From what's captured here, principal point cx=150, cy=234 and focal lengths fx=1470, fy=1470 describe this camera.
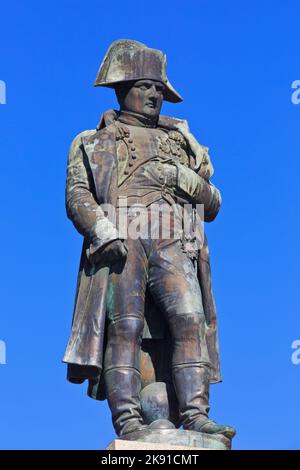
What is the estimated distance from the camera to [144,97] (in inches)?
635

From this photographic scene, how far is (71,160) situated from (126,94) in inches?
38.7

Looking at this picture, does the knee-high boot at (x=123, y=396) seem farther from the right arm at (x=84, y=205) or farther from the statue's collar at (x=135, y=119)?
the statue's collar at (x=135, y=119)

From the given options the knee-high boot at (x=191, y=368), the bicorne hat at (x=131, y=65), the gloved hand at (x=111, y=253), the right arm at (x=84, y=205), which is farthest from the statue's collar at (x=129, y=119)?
the knee-high boot at (x=191, y=368)

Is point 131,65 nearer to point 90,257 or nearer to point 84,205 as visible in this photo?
point 84,205

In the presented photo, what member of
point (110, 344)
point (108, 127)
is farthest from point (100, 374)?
point (108, 127)

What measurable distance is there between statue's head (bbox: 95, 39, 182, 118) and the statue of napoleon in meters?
0.01

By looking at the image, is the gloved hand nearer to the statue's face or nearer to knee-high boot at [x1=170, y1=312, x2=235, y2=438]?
knee-high boot at [x1=170, y1=312, x2=235, y2=438]

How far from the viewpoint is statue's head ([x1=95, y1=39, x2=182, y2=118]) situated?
16.1 metres

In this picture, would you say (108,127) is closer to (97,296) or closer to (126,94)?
(126,94)

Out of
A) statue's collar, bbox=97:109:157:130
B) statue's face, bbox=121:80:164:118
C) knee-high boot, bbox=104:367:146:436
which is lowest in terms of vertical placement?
knee-high boot, bbox=104:367:146:436

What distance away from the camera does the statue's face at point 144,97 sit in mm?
16109

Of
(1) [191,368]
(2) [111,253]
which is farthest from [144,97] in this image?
(1) [191,368]

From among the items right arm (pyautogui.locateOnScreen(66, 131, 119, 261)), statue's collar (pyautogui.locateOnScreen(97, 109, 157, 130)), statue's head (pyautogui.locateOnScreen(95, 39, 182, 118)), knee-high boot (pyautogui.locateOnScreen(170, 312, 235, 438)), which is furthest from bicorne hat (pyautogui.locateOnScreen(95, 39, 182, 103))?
knee-high boot (pyautogui.locateOnScreen(170, 312, 235, 438))

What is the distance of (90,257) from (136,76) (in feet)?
7.21
